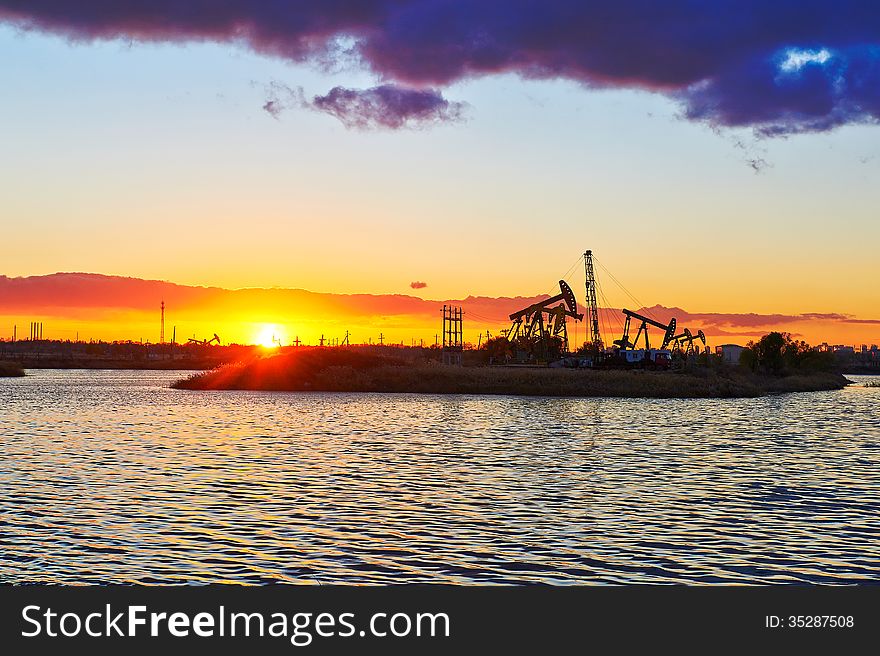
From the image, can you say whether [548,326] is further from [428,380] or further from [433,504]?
[433,504]

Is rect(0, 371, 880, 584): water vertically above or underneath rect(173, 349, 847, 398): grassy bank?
underneath

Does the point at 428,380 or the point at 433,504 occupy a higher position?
the point at 428,380

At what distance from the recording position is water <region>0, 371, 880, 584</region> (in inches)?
870

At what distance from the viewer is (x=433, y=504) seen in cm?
3142

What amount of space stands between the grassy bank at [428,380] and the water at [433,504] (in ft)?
202

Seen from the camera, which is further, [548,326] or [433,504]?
[548,326]

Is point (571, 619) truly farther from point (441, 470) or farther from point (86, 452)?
point (86, 452)

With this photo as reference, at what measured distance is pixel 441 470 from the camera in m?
40.8

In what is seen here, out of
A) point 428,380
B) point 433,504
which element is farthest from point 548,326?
point 433,504

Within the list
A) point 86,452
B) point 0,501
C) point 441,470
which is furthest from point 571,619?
point 86,452

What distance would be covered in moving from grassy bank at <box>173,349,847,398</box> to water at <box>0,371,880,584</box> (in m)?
61.5

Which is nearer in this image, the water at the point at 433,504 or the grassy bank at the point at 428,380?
the water at the point at 433,504

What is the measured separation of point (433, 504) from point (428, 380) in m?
100.0

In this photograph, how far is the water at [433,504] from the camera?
2209 cm
